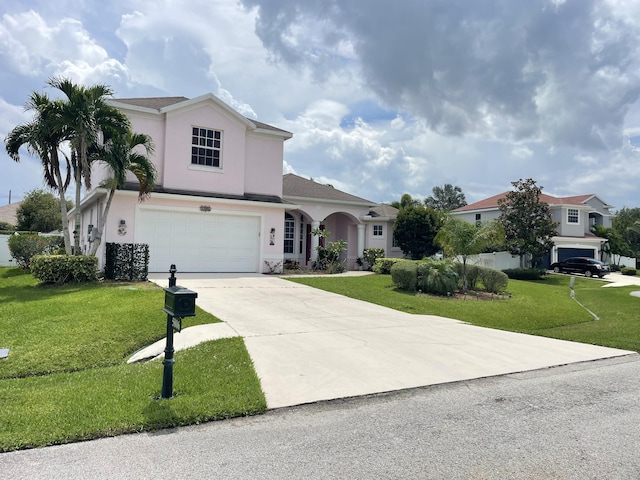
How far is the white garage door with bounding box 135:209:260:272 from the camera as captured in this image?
1672 centimetres

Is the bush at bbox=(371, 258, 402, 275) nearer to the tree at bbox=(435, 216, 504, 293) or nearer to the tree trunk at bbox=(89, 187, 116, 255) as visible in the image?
the tree at bbox=(435, 216, 504, 293)

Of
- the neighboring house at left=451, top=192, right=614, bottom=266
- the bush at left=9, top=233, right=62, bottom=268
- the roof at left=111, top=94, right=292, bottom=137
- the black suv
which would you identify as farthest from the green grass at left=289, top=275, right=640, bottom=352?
the neighboring house at left=451, top=192, right=614, bottom=266

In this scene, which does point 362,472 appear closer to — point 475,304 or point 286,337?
point 286,337

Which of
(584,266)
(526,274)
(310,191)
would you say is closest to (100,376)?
(310,191)

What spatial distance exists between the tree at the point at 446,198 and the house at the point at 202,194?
5703 cm

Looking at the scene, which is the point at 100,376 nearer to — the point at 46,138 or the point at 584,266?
the point at 46,138

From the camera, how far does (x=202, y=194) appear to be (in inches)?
694

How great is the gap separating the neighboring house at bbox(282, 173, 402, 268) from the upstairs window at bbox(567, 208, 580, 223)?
61.2ft

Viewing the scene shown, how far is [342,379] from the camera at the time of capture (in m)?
5.48

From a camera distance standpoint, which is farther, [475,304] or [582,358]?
[475,304]

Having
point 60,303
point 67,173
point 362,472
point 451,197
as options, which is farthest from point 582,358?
point 451,197

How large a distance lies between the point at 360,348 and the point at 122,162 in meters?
10.7

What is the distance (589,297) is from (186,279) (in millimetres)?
16932

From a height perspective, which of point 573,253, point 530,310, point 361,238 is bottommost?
point 530,310
